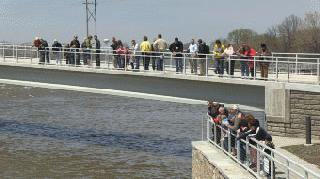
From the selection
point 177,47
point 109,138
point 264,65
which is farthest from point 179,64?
point 109,138

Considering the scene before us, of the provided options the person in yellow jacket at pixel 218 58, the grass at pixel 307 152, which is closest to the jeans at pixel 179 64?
the person in yellow jacket at pixel 218 58

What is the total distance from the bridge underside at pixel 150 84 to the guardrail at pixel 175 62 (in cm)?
45

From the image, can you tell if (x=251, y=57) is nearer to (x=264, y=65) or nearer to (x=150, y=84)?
(x=264, y=65)

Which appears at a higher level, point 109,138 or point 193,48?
point 193,48

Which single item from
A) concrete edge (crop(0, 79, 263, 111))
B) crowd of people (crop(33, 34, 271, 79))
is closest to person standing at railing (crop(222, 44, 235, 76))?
crowd of people (crop(33, 34, 271, 79))

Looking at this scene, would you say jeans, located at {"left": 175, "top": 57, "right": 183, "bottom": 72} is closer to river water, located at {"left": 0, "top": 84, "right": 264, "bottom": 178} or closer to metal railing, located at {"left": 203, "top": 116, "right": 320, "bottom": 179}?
river water, located at {"left": 0, "top": 84, "right": 264, "bottom": 178}

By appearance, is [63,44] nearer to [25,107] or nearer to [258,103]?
[258,103]

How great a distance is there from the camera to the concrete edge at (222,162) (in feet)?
45.2

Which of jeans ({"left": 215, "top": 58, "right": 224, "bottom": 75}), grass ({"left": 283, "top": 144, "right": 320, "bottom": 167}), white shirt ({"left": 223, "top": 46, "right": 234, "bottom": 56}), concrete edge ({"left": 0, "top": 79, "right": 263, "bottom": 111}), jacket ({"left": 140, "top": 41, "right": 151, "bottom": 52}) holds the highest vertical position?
jacket ({"left": 140, "top": 41, "right": 151, "bottom": 52})

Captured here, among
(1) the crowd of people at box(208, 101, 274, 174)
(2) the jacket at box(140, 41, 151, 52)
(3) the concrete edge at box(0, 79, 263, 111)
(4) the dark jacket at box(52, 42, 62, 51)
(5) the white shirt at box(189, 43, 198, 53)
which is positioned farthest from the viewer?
(4) the dark jacket at box(52, 42, 62, 51)

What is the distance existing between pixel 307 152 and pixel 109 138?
1944 centimetres

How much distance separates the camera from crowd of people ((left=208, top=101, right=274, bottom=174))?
14.2 metres

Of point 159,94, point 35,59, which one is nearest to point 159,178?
point 159,94

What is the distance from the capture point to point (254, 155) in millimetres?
13758
